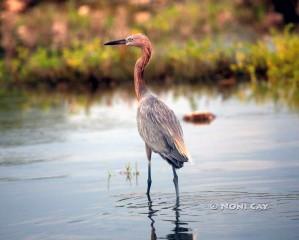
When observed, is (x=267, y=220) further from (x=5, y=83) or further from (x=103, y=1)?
(x=103, y=1)

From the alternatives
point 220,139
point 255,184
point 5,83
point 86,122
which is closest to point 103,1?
point 5,83

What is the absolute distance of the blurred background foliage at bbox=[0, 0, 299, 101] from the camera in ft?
73.6

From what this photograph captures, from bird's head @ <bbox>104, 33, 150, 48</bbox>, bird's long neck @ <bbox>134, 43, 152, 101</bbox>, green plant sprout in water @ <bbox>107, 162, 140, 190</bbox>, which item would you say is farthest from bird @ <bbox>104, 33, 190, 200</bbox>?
green plant sprout in water @ <bbox>107, 162, 140, 190</bbox>

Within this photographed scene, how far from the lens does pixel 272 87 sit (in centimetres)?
2003

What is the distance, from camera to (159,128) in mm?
10328

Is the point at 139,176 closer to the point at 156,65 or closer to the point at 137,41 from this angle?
the point at 137,41

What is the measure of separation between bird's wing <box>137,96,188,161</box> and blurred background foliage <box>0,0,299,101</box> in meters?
8.59

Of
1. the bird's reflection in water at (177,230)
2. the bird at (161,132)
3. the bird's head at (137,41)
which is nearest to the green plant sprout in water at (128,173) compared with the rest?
the bird at (161,132)

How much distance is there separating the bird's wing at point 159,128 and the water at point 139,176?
1.03 ft

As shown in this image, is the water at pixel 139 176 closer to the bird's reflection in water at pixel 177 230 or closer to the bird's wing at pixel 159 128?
the bird's reflection in water at pixel 177 230

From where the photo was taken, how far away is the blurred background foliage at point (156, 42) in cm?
2244

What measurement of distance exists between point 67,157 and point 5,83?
37.5ft

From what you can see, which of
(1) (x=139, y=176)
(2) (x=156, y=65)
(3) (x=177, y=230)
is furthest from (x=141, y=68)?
(2) (x=156, y=65)

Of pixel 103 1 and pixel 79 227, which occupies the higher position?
pixel 103 1
